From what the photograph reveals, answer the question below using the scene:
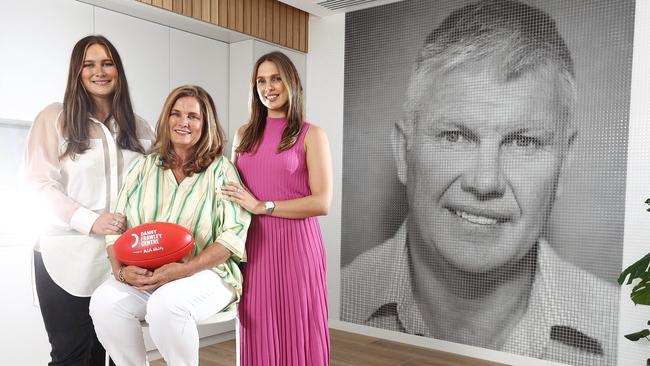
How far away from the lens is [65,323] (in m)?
2.34

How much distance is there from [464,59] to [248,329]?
7.81 feet

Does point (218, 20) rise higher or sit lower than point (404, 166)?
higher

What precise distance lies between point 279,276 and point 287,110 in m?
0.68

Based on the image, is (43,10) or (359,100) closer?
(43,10)

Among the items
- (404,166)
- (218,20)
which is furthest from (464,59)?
(218,20)

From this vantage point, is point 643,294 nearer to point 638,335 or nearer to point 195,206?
point 638,335

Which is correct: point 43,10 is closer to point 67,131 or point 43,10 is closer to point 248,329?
point 67,131

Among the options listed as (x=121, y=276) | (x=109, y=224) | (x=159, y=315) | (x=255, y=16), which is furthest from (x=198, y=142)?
(x=255, y=16)

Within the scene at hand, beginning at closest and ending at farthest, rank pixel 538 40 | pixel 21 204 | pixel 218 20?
pixel 21 204 < pixel 538 40 < pixel 218 20

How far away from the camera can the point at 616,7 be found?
311cm

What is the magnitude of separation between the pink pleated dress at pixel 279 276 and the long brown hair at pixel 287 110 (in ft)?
0.12

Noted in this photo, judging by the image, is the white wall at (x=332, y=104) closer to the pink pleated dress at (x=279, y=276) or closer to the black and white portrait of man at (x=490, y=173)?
the black and white portrait of man at (x=490, y=173)

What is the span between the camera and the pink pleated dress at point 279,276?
2150 millimetres

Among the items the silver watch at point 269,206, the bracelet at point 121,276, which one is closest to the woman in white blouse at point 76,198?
the bracelet at point 121,276
